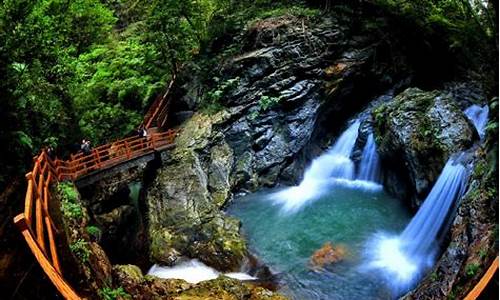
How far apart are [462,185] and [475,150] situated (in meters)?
1.72

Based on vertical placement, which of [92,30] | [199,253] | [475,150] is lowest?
[199,253]

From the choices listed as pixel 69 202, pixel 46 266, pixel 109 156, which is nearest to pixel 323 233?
pixel 69 202

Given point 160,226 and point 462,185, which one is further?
point 160,226

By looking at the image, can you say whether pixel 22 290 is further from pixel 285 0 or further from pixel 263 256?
pixel 285 0

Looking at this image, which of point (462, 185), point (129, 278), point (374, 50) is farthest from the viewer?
point (374, 50)

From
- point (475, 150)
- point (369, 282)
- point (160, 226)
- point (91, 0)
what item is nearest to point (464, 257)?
point (369, 282)

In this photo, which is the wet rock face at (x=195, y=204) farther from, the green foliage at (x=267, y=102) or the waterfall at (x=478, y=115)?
the waterfall at (x=478, y=115)

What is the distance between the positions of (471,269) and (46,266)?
19.9 ft

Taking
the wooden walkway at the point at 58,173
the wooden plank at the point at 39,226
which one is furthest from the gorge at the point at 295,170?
the wooden plank at the point at 39,226

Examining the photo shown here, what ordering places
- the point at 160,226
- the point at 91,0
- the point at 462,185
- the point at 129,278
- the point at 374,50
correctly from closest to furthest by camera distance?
the point at 129,278, the point at 462,185, the point at 160,226, the point at 374,50, the point at 91,0

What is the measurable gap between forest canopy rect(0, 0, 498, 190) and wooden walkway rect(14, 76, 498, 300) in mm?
1240

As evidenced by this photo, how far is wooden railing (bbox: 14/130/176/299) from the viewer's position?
17.8 feet

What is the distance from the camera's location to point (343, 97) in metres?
21.8

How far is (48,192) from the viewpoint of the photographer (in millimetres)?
9008
